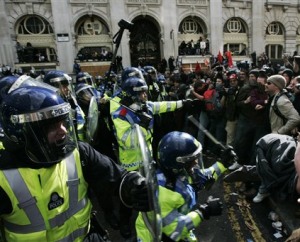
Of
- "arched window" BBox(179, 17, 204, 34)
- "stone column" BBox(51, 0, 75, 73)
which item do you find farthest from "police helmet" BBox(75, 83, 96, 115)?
"arched window" BBox(179, 17, 204, 34)

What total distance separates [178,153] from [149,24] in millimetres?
24198

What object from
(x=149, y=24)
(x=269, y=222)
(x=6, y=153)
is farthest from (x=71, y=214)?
(x=149, y=24)

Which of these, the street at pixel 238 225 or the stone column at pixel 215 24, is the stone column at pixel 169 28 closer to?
the stone column at pixel 215 24

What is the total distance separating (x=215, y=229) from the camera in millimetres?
3332

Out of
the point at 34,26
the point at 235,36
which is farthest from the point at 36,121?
the point at 235,36

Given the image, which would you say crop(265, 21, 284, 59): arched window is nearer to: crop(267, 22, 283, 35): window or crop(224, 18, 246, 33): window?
crop(267, 22, 283, 35): window

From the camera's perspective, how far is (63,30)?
21172mm

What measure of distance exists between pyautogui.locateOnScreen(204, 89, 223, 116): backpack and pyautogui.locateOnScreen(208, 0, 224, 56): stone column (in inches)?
805

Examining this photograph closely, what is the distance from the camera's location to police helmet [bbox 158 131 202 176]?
219 cm

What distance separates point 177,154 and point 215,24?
25.2 metres

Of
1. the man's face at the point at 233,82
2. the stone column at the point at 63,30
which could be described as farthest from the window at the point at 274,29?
the man's face at the point at 233,82

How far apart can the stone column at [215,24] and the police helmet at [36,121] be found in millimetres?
25037

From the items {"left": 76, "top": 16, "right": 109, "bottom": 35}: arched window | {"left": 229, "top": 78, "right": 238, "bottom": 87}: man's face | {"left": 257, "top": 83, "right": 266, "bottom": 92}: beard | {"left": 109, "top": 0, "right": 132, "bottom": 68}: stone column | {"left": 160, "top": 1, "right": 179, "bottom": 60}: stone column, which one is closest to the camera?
{"left": 257, "top": 83, "right": 266, "bottom": 92}: beard

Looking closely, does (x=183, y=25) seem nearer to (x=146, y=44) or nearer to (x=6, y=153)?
(x=146, y=44)
